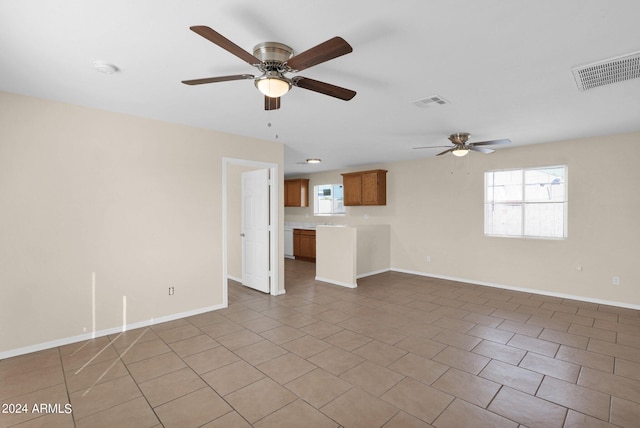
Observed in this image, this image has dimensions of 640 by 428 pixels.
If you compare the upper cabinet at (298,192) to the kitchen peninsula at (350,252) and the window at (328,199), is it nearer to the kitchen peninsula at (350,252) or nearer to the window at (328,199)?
the window at (328,199)

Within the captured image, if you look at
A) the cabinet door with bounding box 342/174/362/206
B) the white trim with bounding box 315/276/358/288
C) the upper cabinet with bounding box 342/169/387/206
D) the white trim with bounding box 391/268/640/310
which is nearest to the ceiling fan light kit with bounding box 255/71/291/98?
the white trim with bounding box 315/276/358/288

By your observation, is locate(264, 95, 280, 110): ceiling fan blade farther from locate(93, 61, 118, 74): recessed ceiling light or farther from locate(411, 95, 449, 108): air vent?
locate(411, 95, 449, 108): air vent

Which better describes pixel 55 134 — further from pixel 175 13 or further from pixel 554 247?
pixel 554 247

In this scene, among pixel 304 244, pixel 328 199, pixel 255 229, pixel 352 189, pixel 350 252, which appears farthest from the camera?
pixel 328 199

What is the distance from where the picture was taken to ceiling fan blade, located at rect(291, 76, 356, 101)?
2.09 meters

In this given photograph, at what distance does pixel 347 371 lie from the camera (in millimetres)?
2723

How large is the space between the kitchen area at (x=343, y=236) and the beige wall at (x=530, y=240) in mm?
382

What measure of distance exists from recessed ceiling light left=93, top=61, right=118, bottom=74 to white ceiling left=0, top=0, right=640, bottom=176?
0.06 meters

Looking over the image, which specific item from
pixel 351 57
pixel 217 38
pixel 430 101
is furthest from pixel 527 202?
pixel 217 38

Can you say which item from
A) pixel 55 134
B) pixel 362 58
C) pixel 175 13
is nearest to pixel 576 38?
pixel 362 58

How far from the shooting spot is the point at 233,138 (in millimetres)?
4492

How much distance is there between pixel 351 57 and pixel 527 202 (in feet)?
15.4

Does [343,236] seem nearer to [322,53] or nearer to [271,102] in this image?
[271,102]

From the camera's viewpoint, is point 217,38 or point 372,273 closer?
point 217,38
